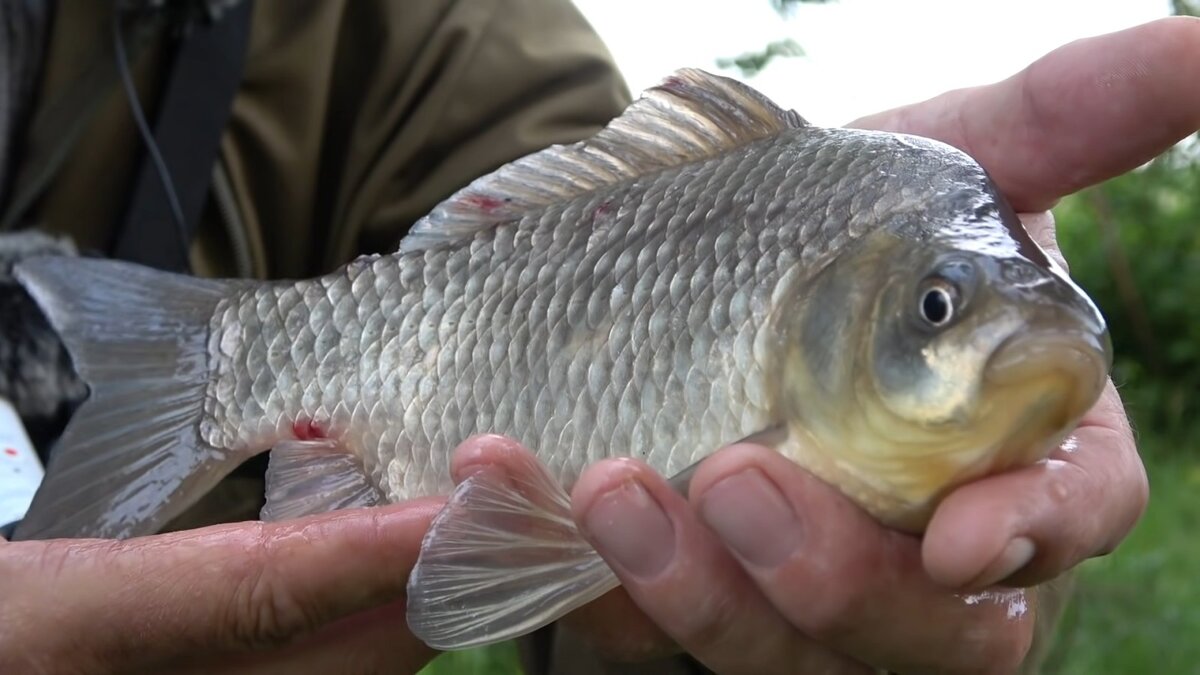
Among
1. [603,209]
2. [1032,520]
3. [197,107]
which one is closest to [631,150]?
[603,209]

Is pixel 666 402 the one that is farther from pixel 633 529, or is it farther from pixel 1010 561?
pixel 1010 561

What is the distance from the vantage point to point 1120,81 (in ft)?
3.33

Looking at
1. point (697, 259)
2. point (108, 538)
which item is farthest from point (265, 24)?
point (697, 259)

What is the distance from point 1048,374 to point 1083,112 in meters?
0.41

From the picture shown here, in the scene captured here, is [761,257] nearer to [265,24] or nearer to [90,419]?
[90,419]

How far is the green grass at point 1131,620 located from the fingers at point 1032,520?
1255 millimetres

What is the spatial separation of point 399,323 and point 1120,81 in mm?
652

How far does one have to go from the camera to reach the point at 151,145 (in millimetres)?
1423

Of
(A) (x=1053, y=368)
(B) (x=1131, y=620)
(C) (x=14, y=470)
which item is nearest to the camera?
(A) (x=1053, y=368)

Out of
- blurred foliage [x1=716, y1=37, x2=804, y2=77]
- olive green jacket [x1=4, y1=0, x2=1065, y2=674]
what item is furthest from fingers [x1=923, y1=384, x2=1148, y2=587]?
blurred foliage [x1=716, y1=37, x2=804, y2=77]

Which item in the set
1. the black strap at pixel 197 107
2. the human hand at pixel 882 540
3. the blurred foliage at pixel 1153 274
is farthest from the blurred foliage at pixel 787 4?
the human hand at pixel 882 540

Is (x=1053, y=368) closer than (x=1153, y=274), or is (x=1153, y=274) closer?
(x=1053, y=368)

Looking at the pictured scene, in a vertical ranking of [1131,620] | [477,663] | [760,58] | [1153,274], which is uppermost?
[760,58]

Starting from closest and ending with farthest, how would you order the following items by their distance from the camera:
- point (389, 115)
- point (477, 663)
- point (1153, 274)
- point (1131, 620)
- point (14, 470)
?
1. point (14, 470)
2. point (389, 115)
3. point (477, 663)
4. point (1131, 620)
5. point (1153, 274)
